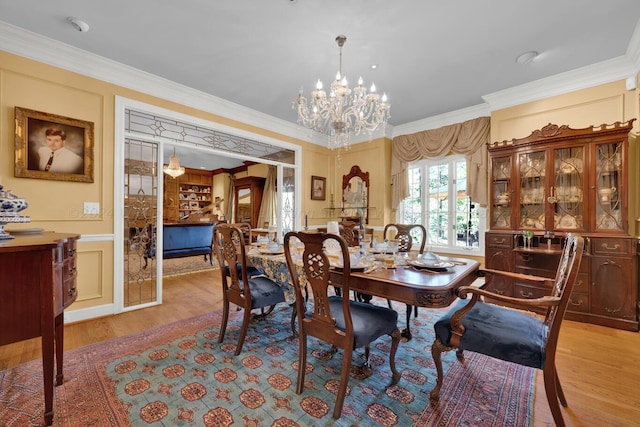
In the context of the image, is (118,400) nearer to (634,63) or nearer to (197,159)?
(634,63)

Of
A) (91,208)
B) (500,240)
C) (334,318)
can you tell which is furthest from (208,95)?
(500,240)

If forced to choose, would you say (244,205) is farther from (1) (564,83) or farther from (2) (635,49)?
(2) (635,49)

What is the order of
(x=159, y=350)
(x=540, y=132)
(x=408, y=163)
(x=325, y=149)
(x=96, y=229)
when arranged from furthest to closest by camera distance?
(x=325, y=149)
(x=408, y=163)
(x=540, y=132)
(x=96, y=229)
(x=159, y=350)

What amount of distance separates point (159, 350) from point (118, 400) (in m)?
0.60

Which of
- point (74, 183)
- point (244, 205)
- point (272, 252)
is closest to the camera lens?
point (272, 252)

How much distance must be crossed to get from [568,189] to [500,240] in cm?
90

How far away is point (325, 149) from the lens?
18.7 ft

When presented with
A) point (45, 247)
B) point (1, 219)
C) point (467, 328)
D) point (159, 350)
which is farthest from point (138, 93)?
point (467, 328)

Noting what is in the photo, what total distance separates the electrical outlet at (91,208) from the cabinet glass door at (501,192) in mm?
4743

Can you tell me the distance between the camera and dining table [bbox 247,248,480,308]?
1.47 m

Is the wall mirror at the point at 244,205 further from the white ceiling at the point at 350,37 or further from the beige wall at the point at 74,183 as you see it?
the beige wall at the point at 74,183

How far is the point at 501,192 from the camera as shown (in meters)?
3.57

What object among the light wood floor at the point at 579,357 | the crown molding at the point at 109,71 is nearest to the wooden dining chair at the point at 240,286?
the light wood floor at the point at 579,357

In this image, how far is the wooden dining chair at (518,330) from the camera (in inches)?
53.6
